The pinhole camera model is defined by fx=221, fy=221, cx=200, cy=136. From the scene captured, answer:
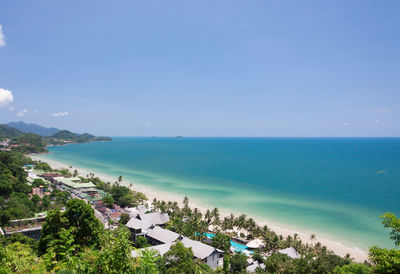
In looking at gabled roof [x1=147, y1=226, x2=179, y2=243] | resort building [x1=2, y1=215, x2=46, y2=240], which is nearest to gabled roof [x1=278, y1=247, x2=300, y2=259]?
gabled roof [x1=147, y1=226, x2=179, y2=243]

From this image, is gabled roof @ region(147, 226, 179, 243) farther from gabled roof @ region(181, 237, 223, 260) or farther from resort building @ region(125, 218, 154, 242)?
gabled roof @ region(181, 237, 223, 260)

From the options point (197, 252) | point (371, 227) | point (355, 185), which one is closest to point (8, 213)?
point (197, 252)

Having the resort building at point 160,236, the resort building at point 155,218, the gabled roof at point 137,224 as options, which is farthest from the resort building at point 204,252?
the resort building at point 155,218

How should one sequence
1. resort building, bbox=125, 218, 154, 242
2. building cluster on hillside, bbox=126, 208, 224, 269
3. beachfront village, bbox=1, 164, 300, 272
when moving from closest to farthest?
building cluster on hillside, bbox=126, 208, 224, 269 < beachfront village, bbox=1, 164, 300, 272 < resort building, bbox=125, 218, 154, 242

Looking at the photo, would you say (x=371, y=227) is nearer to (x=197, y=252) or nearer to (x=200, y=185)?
(x=197, y=252)

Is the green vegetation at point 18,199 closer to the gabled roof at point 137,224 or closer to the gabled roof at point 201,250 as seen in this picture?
the gabled roof at point 137,224

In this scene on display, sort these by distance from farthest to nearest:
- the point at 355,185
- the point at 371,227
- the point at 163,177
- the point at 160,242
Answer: the point at 163,177 → the point at 355,185 → the point at 371,227 → the point at 160,242

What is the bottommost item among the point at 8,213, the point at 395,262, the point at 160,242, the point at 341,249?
the point at 341,249
